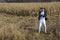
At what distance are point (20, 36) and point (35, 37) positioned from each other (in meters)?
0.87

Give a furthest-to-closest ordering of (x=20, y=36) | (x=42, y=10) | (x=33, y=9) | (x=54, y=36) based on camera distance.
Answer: (x=33, y=9) < (x=42, y=10) < (x=54, y=36) < (x=20, y=36)

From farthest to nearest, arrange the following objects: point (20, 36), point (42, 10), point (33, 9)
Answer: point (33, 9) → point (42, 10) → point (20, 36)

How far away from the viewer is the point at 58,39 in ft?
37.8

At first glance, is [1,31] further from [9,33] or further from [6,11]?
[6,11]

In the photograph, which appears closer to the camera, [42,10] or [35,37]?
[35,37]

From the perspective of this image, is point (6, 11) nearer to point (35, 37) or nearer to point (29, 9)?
point (29, 9)

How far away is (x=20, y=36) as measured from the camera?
445 inches

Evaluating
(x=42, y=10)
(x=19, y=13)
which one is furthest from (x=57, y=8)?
(x=42, y=10)

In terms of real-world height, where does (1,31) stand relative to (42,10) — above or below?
below

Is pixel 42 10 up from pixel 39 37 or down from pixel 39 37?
up

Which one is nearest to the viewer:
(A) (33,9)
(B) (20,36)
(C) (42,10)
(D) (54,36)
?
(B) (20,36)

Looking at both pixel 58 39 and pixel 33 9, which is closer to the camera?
pixel 58 39

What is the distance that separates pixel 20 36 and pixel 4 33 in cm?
89

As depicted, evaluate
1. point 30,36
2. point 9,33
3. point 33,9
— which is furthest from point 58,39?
point 33,9
